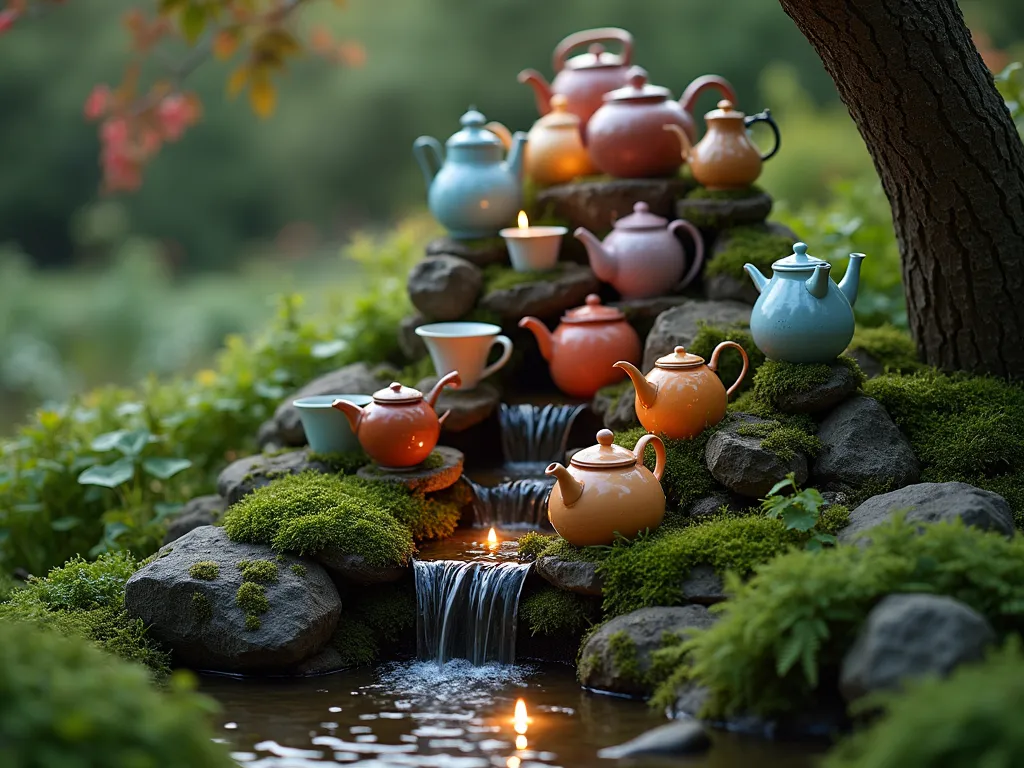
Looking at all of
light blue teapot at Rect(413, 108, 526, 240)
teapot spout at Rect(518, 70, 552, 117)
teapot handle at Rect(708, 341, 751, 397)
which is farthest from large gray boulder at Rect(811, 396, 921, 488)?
teapot spout at Rect(518, 70, 552, 117)

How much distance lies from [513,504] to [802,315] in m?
1.71

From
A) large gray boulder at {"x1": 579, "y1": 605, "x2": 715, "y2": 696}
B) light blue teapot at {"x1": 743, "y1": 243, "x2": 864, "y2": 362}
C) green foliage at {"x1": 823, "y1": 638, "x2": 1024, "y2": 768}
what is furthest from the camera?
light blue teapot at {"x1": 743, "y1": 243, "x2": 864, "y2": 362}

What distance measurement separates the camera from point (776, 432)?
5113 millimetres

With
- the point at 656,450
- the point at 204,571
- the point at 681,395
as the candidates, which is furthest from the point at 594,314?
the point at 204,571

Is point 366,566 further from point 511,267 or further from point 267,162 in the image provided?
point 267,162

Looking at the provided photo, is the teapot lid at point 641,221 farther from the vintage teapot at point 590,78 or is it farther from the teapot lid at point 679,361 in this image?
the teapot lid at point 679,361

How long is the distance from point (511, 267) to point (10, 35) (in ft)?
36.5

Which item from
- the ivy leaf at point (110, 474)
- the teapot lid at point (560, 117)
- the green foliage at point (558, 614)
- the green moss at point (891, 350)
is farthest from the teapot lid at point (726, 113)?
the ivy leaf at point (110, 474)

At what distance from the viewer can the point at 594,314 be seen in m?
6.40

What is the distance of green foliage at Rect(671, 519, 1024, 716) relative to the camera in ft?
12.7

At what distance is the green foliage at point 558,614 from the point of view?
4.96 m

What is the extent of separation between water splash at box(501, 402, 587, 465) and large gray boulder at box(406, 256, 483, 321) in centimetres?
67

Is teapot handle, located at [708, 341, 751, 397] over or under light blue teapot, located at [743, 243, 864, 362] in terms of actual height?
under

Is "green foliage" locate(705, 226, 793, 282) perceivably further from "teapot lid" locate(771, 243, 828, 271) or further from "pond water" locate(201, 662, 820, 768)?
"pond water" locate(201, 662, 820, 768)
